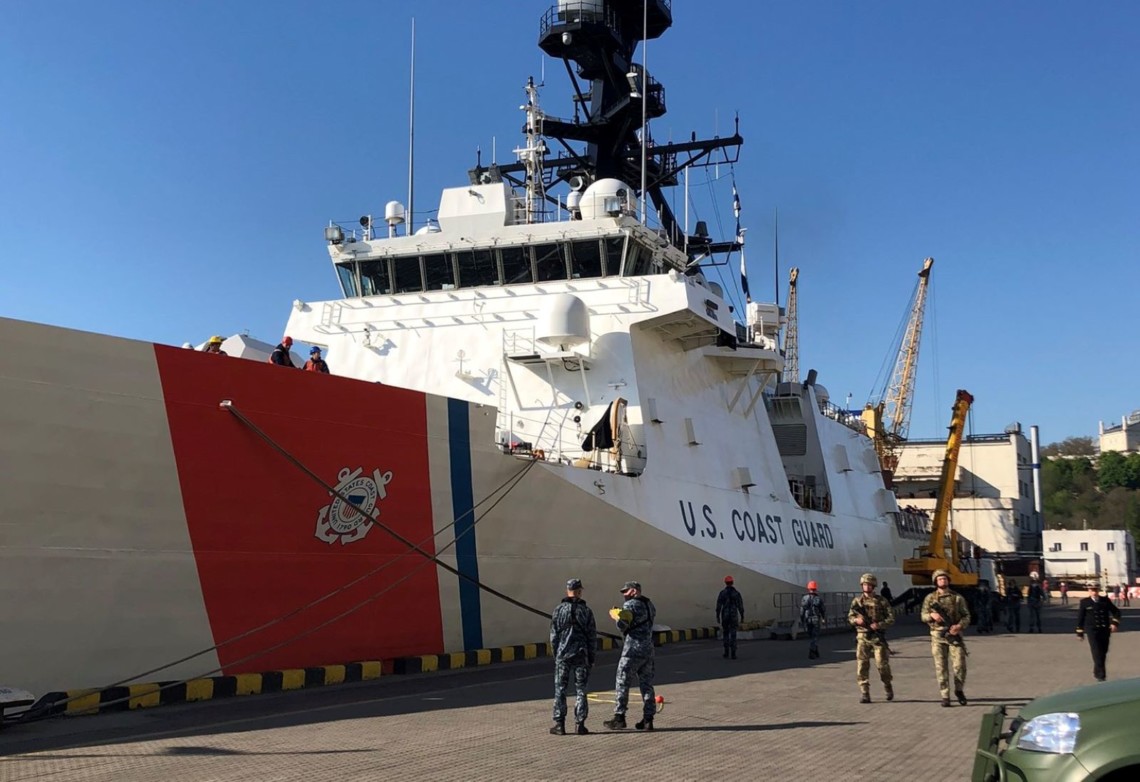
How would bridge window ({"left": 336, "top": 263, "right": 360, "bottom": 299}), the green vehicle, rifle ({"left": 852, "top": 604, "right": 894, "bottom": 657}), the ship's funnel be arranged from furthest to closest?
bridge window ({"left": 336, "top": 263, "right": 360, "bottom": 299}) < the ship's funnel < rifle ({"left": 852, "top": 604, "right": 894, "bottom": 657}) < the green vehicle

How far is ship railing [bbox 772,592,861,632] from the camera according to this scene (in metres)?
19.0

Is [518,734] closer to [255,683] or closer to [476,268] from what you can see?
[255,683]

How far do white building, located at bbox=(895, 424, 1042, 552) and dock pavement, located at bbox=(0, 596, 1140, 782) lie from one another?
143 ft

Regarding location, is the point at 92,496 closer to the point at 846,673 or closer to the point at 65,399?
the point at 65,399

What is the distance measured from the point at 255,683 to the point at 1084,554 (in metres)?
52.1

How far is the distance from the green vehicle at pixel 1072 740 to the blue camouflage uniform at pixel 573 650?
12.2 feet

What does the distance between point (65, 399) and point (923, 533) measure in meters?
28.5

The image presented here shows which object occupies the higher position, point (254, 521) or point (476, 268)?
point (476, 268)

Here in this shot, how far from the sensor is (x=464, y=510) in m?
12.1

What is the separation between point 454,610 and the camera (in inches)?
472

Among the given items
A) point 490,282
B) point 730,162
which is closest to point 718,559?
point 490,282

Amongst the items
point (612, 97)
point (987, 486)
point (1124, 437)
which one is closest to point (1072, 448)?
point (1124, 437)

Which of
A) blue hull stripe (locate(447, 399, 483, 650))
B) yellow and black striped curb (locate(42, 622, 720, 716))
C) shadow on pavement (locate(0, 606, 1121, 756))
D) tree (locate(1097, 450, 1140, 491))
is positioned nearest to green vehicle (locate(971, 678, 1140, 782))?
shadow on pavement (locate(0, 606, 1121, 756))

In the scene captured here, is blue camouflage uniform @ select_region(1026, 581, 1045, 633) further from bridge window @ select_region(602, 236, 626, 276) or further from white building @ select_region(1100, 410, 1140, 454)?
white building @ select_region(1100, 410, 1140, 454)
